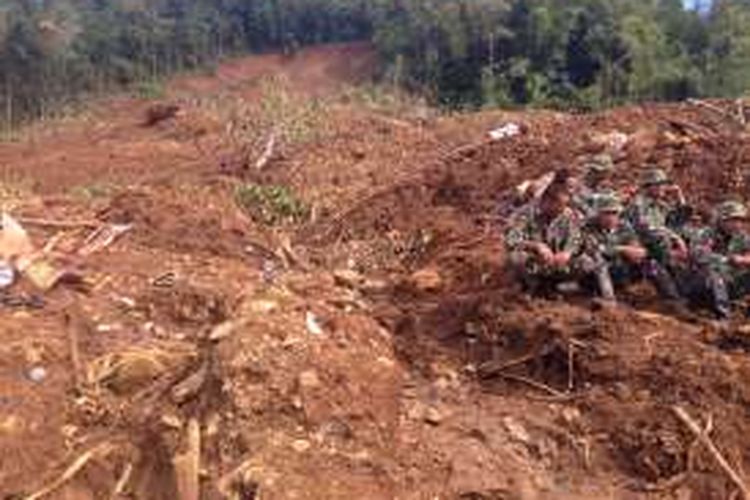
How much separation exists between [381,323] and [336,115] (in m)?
11.1

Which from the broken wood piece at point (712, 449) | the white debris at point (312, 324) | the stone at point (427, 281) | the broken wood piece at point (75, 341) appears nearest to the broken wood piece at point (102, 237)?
the broken wood piece at point (75, 341)

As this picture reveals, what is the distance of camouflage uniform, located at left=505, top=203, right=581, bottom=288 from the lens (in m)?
7.57

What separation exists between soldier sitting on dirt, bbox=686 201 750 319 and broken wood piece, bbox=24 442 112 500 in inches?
131

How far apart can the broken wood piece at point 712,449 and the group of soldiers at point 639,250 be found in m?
1.25

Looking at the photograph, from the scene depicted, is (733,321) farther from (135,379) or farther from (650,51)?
(650,51)

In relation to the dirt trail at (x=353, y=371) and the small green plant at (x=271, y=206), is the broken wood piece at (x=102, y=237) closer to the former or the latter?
the dirt trail at (x=353, y=371)

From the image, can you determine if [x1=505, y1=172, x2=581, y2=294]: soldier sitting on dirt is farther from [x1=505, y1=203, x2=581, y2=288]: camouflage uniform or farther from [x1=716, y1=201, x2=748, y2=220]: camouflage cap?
[x1=716, y1=201, x2=748, y2=220]: camouflage cap

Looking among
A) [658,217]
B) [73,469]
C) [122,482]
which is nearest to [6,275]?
[73,469]

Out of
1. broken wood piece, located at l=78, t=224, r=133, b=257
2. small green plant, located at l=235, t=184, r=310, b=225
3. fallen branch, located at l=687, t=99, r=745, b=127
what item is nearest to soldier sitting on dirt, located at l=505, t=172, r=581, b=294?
broken wood piece, located at l=78, t=224, r=133, b=257

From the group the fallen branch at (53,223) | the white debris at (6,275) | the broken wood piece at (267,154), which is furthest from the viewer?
the broken wood piece at (267,154)

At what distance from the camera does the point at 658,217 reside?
25.4 feet

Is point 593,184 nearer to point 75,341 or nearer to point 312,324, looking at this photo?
point 312,324

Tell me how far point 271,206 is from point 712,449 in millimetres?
6558

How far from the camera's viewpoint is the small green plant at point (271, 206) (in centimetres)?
1179
